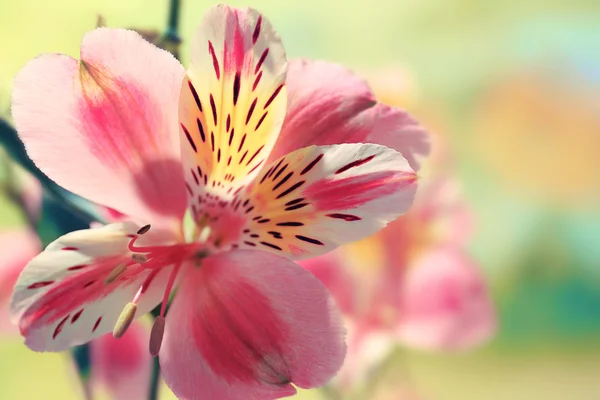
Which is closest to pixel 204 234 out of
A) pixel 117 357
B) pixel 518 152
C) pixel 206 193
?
pixel 206 193

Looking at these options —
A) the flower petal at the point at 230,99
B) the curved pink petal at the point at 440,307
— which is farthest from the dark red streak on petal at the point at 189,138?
the curved pink petal at the point at 440,307

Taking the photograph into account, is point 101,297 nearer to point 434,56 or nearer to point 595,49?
point 434,56

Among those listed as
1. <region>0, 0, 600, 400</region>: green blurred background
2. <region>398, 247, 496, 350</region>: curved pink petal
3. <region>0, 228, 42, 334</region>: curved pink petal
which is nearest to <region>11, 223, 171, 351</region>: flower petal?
<region>0, 228, 42, 334</region>: curved pink petal

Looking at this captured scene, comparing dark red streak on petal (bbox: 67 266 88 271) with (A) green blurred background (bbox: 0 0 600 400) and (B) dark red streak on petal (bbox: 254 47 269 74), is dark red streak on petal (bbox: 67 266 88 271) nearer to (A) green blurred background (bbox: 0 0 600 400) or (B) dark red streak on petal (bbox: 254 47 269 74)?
(B) dark red streak on petal (bbox: 254 47 269 74)

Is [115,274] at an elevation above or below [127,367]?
above

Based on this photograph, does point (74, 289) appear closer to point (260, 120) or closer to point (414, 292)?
point (260, 120)
